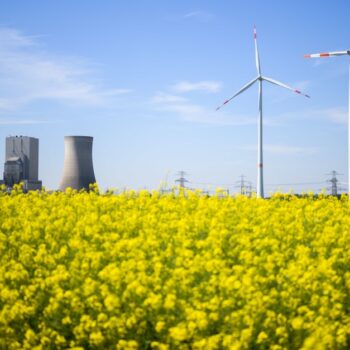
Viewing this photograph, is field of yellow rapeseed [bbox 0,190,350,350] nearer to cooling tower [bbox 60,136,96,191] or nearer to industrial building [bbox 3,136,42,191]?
cooling tower [bbox 60,136,96,191]

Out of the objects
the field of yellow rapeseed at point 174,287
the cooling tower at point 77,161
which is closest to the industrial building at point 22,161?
the cooling tower at point 77,161

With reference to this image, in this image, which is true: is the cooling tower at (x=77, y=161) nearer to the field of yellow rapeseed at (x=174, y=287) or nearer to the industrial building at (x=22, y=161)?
the industrial building at (x=22, y=161)

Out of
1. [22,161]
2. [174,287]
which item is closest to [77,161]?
[22,161]

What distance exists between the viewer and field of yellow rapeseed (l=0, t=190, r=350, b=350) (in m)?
6.18

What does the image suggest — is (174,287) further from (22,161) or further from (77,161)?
(22,161)

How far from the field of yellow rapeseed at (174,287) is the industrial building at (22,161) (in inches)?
2274

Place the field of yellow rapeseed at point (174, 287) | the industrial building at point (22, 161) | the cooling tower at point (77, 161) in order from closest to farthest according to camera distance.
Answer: the field of yellow rapeseed at point (174, 287), the cooling tower at point (77, 161), the industrial building at point (22, 161)

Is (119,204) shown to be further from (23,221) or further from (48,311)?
(48,311)

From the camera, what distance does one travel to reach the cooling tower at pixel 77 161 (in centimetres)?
Result: 4272

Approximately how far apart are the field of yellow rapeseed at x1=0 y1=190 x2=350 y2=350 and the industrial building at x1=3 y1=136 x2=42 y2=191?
57.8 metres

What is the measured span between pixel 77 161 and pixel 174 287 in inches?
1451

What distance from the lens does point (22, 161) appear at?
6631 cm

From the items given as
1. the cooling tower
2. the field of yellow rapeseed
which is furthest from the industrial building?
the field of yellow rapeseed

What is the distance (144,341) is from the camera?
645 centimetres
